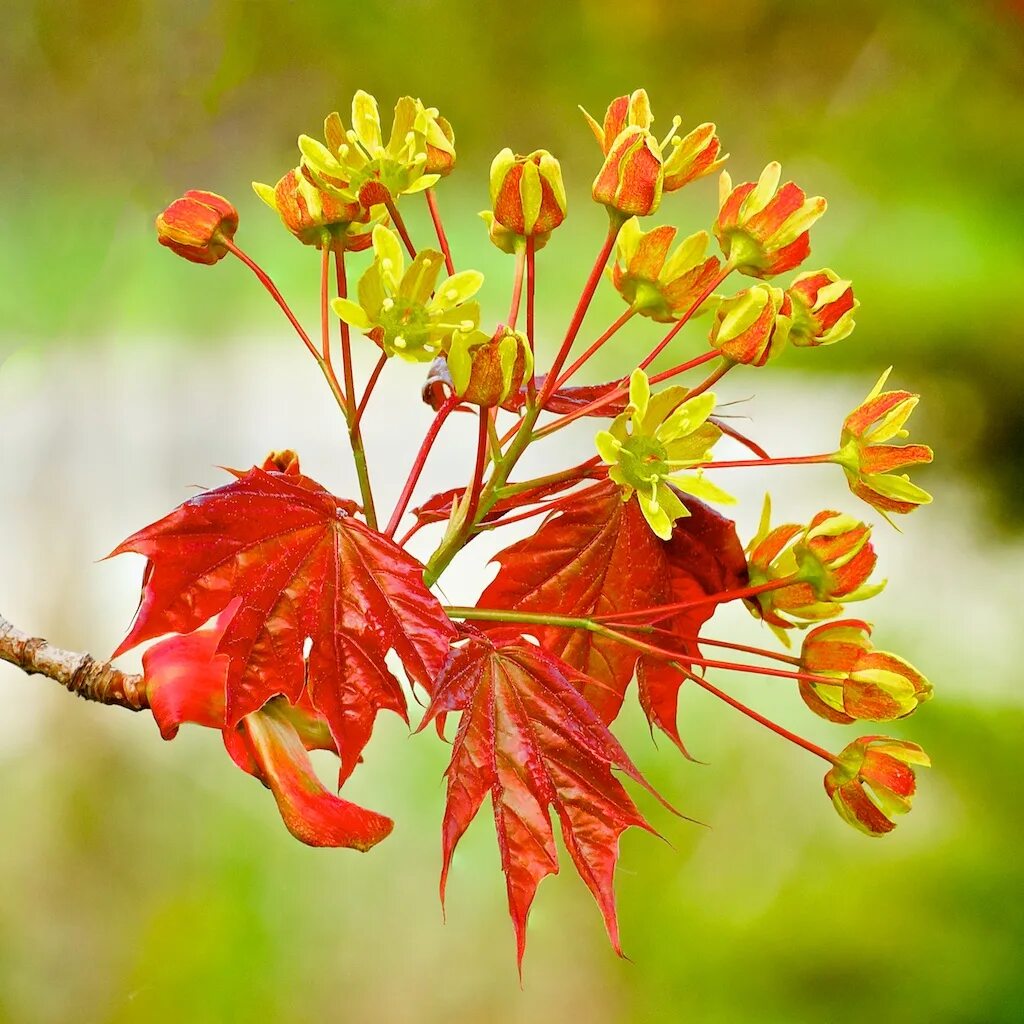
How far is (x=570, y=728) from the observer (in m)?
0.47

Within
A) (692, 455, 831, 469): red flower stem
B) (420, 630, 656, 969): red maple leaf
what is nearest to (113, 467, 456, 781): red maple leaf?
(420, 630, 656, 969): red maple leaf

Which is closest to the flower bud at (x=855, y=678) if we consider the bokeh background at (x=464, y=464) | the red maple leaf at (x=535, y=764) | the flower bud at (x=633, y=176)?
the red maple leaf at (x=535, y=764)

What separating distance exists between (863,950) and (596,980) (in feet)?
0.69

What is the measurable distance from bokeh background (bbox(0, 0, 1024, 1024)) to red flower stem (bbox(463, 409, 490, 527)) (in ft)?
1.21

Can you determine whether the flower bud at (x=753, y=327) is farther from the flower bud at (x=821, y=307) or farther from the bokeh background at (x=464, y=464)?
the bokeh background at (x=464, y=464)

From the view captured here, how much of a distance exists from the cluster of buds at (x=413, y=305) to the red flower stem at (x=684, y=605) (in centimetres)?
15

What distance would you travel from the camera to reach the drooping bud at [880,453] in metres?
0.50

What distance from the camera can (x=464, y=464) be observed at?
0.90 m

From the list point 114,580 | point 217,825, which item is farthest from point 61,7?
point 217,825

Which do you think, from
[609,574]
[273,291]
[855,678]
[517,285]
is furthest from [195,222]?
[855,678]

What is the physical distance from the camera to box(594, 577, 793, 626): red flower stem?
502 millimetres

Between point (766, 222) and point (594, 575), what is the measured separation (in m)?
0.19

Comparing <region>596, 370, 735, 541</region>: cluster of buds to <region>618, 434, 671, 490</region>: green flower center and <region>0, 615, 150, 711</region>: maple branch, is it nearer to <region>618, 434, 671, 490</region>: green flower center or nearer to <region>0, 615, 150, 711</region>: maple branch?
<region>618, 434, 671, 490</region>: green flower center

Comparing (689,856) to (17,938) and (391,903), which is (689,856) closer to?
(391,903)
